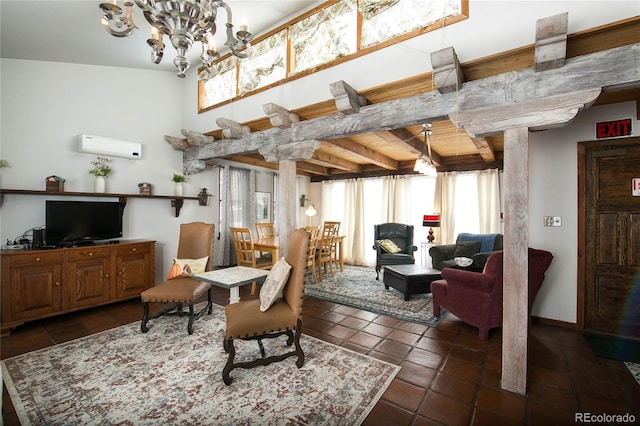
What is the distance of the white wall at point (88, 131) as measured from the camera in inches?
125

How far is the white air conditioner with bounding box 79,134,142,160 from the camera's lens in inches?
139

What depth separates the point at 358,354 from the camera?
7.97 feet

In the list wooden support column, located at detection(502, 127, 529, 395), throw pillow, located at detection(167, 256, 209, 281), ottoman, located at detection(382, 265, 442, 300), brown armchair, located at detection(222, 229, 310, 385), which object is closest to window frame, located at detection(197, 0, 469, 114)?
wooden support column, located at detection(502, 127, 529, 395)

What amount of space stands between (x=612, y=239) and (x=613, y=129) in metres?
1.14

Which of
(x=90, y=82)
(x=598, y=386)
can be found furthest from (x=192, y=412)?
(x=90, y=82)

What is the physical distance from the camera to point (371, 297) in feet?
13.2

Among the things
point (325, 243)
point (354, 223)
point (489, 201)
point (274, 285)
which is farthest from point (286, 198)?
point (489, 201)

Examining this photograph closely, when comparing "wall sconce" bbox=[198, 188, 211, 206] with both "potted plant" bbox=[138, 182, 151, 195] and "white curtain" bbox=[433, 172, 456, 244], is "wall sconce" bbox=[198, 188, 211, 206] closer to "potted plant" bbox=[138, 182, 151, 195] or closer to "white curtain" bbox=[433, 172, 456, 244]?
"potted plant" bbox=[138, 182, 151, 195]

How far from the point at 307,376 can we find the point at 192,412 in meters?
0.81

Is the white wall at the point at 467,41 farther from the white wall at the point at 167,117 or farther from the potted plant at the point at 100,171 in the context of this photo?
the potted plant at the point at 100,171

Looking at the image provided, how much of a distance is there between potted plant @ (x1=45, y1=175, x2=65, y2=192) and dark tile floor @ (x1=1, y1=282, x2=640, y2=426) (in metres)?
1.53

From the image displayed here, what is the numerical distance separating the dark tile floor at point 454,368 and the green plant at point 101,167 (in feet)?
5.86

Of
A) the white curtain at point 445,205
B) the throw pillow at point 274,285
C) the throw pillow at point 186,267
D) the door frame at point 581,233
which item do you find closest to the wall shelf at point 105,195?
the throw pillow at point 186,267

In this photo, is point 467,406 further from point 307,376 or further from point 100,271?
point 100,271
